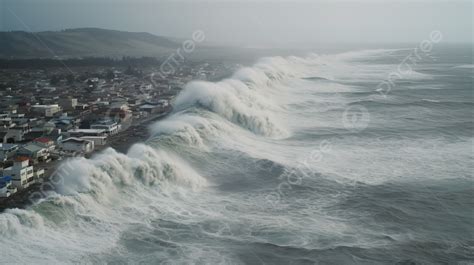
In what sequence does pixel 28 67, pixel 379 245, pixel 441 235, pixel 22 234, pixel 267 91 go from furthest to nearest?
pixel 28 67 → pixel 267 91 → pixel 441 235 → pixel 379 245 → pixel 22 234

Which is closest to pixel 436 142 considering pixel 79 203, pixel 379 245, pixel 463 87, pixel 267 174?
pixel 267 174

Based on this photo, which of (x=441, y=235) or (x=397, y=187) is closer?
(x=441, y=235)

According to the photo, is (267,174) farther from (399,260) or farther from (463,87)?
(463,87)

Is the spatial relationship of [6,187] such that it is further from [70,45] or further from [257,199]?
[70,45]

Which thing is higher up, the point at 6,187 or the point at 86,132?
the point at 86,132

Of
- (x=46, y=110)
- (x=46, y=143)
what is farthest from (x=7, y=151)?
(x=46, y=110)

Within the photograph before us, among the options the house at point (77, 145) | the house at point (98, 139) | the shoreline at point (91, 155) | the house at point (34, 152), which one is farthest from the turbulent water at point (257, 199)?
the house at point (34, 152)
